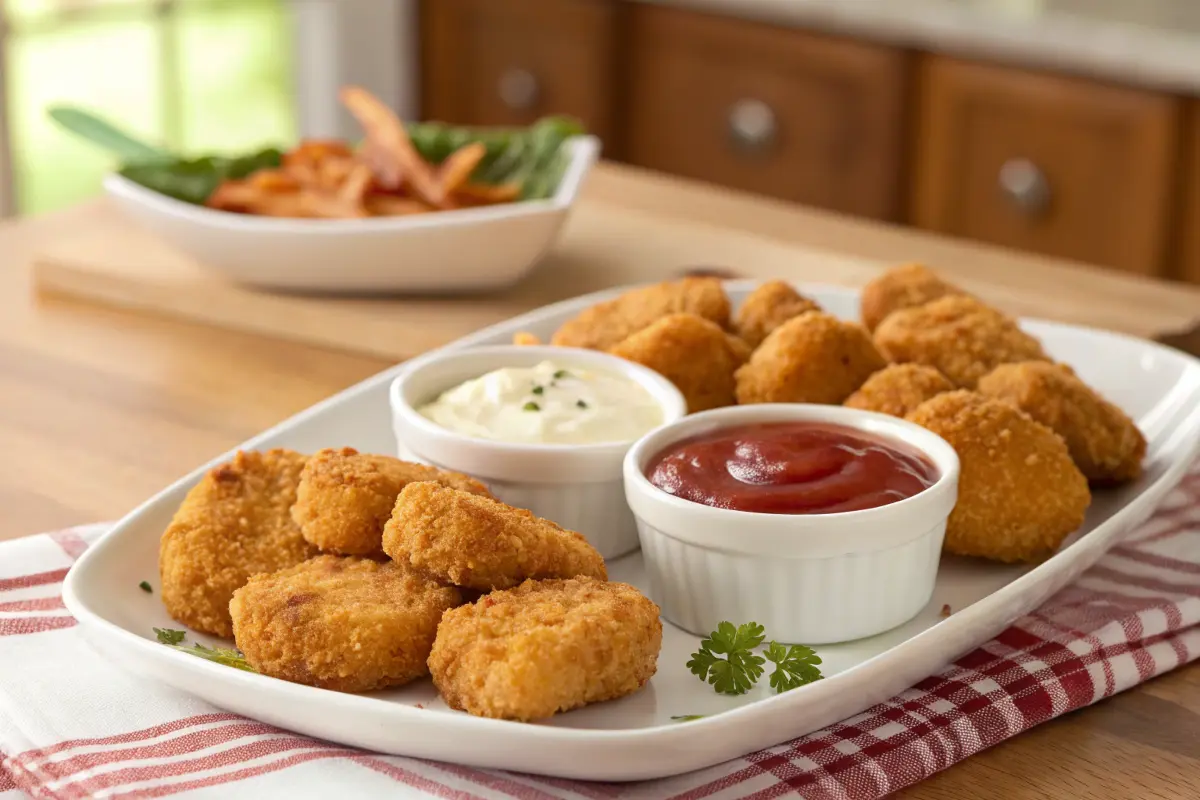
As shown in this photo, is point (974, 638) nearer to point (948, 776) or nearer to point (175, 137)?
point (948, 776)

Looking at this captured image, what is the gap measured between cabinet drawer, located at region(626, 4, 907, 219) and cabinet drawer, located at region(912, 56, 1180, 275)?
0.48ft

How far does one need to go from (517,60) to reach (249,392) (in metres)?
3.64

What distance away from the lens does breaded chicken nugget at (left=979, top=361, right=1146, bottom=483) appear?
2.20 meters

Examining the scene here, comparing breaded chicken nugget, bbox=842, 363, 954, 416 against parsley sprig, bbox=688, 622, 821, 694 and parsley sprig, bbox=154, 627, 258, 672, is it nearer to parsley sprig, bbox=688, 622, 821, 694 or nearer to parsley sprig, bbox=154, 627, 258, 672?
parsley sprig, bbox=688, 622, 821, 694

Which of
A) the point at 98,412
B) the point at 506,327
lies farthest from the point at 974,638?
the point at 98,412

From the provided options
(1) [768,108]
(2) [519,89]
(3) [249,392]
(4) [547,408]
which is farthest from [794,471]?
(2) [519,89]

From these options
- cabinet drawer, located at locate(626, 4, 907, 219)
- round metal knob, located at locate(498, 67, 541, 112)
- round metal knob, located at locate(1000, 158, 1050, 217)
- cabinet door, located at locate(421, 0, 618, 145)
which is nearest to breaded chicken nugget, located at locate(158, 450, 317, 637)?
round metal knob, located at locate(1000, 158, 1050, 217)

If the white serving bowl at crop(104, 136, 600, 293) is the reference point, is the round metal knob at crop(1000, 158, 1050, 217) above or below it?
below

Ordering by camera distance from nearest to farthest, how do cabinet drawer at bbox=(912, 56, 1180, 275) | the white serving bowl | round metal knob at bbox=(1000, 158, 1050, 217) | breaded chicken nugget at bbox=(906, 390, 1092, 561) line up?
1. breaded chicken nugget at bbox=(906, 390, 1092, 561)
2. the white serving bowl
3. cabinet drawer at bbox=(912, 56, 1180, 275)
4. round metal knob at bbox=(1000, 158, 1050, 217)

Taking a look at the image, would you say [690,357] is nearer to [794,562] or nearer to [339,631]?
[794,562]

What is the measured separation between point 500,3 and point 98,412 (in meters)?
3.80

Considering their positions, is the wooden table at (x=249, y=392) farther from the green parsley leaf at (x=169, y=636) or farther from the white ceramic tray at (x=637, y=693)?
the green parsley leaf at (x=169, y=636)

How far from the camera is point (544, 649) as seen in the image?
1.59 m

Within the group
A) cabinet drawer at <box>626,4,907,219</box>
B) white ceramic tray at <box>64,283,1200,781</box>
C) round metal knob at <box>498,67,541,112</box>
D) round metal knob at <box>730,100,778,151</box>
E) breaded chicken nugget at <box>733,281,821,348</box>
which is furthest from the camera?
round metal knob at <box>498,67,541,112</box>
